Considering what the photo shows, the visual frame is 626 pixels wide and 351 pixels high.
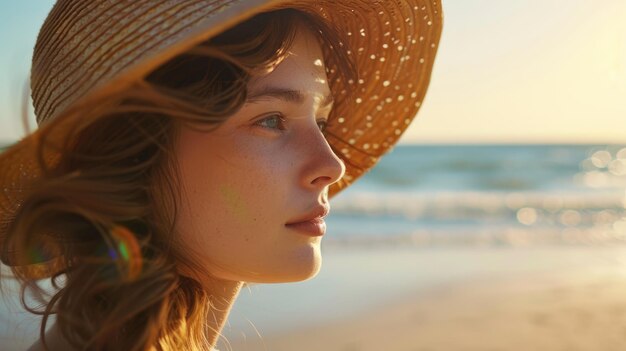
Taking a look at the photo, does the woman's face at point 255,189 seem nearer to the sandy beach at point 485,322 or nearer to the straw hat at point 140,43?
the straw hat at point 140,43

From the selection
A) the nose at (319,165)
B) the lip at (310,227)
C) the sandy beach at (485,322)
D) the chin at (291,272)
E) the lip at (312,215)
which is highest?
the nose at (319,165)

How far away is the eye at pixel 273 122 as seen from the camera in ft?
5.59

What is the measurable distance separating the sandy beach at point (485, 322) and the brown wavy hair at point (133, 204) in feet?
9.64

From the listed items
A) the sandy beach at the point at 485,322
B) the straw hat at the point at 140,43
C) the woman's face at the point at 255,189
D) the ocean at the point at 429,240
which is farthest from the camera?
the ocean at the point at 429,240

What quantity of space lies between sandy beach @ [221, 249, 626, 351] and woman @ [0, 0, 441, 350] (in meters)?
2.89

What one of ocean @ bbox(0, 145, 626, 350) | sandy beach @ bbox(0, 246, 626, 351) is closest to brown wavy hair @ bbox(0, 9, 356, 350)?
ocean @ bbox(0, 145, 626, 350)

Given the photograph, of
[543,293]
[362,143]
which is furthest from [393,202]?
[362,143]

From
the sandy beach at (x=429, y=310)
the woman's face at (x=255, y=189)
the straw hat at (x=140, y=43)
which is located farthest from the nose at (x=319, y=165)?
the sandy beach at (x=429, y=310)

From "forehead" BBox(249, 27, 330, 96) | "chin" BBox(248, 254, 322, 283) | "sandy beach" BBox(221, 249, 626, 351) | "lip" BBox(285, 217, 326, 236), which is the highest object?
"forehead" BBox(249, 27, 330, 96)

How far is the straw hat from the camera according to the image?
144 cm

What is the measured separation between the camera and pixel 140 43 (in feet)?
4.81

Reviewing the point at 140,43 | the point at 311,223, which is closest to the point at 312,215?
the point at 311,223

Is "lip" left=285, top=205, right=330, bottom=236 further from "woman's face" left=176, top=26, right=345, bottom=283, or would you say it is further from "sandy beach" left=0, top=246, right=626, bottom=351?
"sandy beach" left=0, top=246, right=626, bottom=351

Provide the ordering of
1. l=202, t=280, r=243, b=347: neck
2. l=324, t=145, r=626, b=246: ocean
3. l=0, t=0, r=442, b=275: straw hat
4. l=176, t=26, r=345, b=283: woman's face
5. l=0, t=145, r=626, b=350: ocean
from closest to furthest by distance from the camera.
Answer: l=0, t=0, r=442, b=275: straw hat < l=176, t=26, r=345, b=283: woman's face < l=202, t=280, r=243, b=347: neck < l=0, t=145, r=626, b=350: ocean < l=324, t=145, r=626, b=246: ocean
